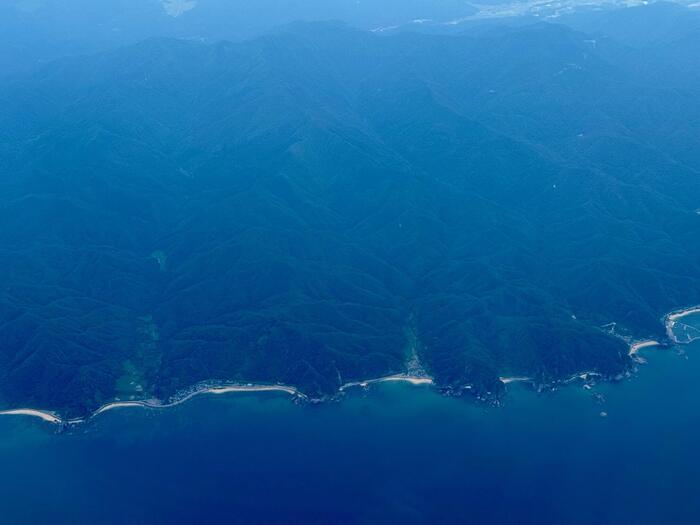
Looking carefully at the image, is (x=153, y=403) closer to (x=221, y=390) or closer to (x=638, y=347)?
(x=221, y=390)

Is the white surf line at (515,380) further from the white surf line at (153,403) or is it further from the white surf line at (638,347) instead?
the white surf line at (153,403)

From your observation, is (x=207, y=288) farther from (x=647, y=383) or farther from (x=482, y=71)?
(x=482, y=71)

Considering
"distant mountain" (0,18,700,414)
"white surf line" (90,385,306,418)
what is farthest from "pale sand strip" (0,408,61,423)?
"white surf line" (90,385,306,418)

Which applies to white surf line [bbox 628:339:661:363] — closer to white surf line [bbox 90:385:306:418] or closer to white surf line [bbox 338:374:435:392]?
white surf line [bbox 338:374:435:392]

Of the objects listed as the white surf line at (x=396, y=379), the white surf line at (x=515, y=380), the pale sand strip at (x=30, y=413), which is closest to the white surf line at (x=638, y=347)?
the white surf line at (x=515, y=380)

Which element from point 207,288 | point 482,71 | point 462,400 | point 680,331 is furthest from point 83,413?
point 482,71

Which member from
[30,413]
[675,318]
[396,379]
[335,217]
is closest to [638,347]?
[675,318]
